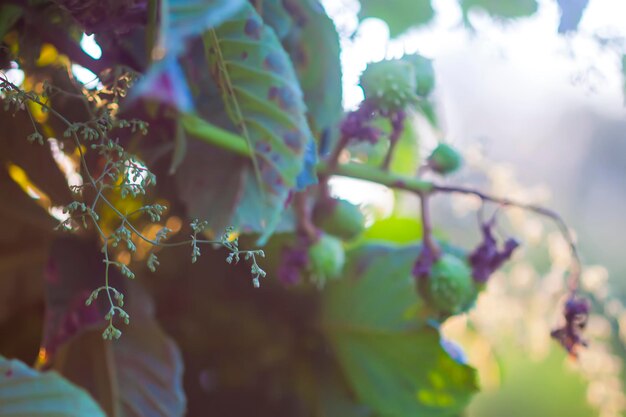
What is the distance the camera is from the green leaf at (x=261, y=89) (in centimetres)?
24

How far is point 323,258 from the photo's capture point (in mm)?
355

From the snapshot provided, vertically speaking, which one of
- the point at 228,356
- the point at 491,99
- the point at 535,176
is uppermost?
the point at 491,99

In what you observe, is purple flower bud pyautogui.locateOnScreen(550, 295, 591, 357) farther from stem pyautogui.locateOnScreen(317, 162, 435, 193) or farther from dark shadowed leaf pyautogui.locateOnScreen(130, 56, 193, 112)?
dark shadowed leaf pyautogui.locateOnScreen(130, 56, 193, 112)

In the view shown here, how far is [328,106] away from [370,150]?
116 mm

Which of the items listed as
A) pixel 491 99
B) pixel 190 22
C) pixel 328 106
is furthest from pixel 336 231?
pixel 491 99

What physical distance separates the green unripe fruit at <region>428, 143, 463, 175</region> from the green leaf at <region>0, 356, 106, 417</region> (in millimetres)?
208

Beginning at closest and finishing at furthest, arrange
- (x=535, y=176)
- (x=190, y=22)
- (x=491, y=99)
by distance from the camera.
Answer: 1. (x=190, y=22)
2. (x=491, y=99)
3. (x=535, y=176)

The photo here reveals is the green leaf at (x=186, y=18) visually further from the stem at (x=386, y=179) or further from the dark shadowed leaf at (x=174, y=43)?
the stem at (x=386, y=179)

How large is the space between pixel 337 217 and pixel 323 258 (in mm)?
26

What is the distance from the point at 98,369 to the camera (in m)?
0.35

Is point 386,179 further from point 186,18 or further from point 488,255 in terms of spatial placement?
point 186,18

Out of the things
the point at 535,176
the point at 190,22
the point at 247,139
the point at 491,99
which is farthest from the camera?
the point at 535,176

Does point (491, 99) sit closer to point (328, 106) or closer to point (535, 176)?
point (535, 176)

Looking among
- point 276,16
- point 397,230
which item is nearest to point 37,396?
point 276,16
